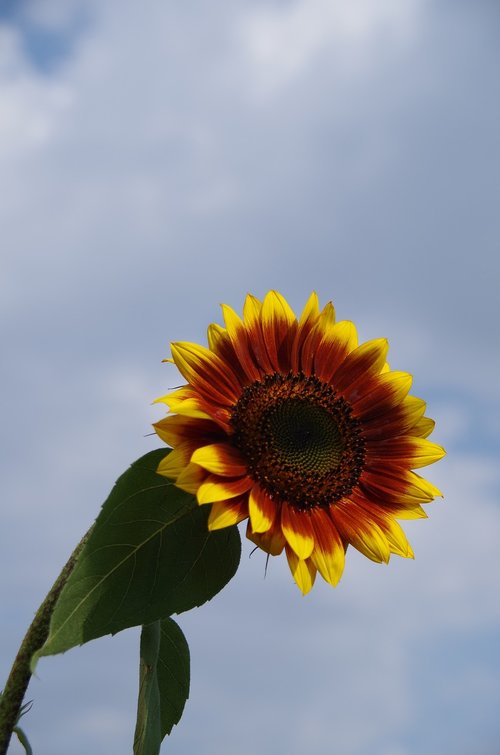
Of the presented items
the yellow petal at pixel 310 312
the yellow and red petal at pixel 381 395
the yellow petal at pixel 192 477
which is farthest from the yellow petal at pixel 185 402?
the yellow and red petal at pixel 381 395

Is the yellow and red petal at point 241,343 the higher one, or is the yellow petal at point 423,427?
the yellow and red petal at point 241,343

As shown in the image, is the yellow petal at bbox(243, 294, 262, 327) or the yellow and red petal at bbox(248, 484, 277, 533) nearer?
the yellow and red petal at bbox(248, 484, 277, 533)

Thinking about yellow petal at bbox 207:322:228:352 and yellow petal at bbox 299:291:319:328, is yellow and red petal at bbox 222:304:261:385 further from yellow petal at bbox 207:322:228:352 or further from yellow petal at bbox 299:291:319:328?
yellow petal at bbox 299:291:319:328

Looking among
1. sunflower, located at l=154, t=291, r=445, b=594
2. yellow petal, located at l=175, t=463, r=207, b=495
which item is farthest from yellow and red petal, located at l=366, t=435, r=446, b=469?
yellow petal, located at l=175, t=463, r=207, b=495

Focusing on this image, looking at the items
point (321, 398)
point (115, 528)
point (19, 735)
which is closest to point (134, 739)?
point (19, 735)

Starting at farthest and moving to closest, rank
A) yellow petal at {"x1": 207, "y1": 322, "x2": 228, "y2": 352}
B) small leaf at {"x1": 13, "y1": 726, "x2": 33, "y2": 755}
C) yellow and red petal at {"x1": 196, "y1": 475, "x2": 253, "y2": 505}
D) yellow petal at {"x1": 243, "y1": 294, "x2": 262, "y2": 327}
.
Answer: yellow petal at {"x1": 243, "y1": 294, "x2": 262, "y2": 327}
yellow petal at {"x1": 207, "y1": 322, "x2": 228, "y2": 352}
small leaf at {"x1": 13, "y1": 726, "x2": 33, "y2": 755}
yellow and red petal at {"x1": 196, "y1": 475, "x2": 253, "y2": 505}

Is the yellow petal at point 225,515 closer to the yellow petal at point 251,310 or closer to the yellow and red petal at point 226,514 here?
the yellow and red petal at point 226,514

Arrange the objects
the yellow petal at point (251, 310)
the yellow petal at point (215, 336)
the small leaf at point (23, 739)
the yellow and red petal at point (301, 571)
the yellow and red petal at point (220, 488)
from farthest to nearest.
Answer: the yellow petal at point (251, 310), the yellow petal at point (215, 336), the small leaf at point (23, 739), the yellow and red petal at point (301, 571), the yellow and red petal at point (220, 488)
